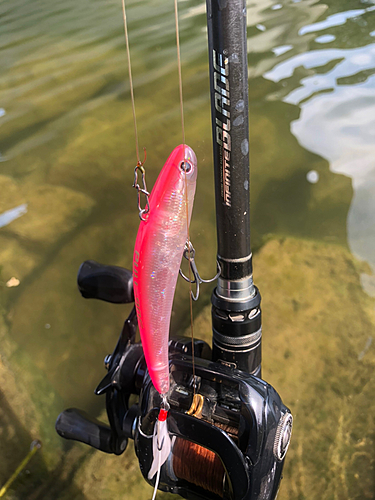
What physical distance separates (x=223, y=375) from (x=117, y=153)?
0.61 m

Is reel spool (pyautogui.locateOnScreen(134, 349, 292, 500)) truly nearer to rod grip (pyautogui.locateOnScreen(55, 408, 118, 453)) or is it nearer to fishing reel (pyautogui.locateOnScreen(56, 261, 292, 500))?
fishing reel (pyautogui.locateOnScreen(56, 261, 292, 500))

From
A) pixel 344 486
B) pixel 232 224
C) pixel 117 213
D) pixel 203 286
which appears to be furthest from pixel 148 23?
pixel 344 486

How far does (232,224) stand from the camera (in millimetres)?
534

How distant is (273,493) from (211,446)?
0.12m

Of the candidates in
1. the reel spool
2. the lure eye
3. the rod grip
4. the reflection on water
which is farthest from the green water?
the lure eye

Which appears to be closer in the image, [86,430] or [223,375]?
[223,375]

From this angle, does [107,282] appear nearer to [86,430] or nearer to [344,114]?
[86,430]

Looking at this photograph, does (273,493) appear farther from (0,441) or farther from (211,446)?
(0,441)

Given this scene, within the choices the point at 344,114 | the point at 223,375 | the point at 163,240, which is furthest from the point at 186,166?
the point at 344,114

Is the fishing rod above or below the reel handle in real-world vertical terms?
above

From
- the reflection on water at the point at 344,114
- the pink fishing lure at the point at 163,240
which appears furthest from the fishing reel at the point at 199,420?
the reflection on water at the point at 344,114

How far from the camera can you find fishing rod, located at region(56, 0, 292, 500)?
468mm

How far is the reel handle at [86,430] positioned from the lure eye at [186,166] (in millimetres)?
463

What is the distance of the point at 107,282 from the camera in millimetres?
665
